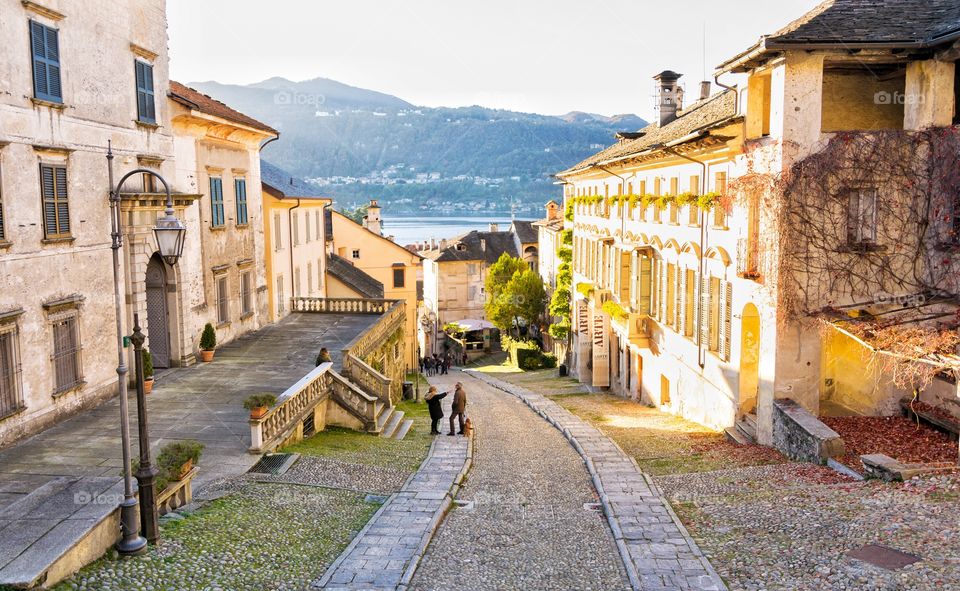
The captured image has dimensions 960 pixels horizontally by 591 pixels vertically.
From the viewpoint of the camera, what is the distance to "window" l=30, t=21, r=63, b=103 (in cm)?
1638

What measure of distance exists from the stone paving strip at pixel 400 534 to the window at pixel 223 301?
43.3ft

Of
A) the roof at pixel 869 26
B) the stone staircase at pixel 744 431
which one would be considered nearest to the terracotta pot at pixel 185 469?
the stone staircase at pixel 744 431

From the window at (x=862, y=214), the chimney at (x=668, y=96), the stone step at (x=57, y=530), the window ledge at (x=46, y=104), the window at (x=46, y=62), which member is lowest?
the stone step at (x=57, y=530)

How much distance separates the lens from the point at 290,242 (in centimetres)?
3666

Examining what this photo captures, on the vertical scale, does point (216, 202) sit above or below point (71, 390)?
above

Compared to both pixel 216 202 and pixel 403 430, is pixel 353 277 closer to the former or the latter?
pixel 216 202

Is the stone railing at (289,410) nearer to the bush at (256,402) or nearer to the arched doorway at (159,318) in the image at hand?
the bush at (256,402)

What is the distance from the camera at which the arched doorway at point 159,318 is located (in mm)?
23969

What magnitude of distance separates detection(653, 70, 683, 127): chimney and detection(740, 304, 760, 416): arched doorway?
2044 cm

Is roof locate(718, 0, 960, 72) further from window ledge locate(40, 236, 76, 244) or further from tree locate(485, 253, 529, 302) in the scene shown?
tree locate(485, 253, 529, 302)

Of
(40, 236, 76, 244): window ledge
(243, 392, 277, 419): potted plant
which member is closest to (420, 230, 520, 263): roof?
(40, 236, 76, 244): window ledge

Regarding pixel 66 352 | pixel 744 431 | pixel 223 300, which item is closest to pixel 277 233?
pixel 223 300

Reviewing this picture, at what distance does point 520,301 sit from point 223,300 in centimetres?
3514

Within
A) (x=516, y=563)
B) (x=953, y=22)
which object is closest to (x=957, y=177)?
(x=953, y=22)
